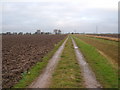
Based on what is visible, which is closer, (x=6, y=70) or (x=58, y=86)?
(x=58, y=86)

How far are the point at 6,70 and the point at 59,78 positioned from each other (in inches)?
187

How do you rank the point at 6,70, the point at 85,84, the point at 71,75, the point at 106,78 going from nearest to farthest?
the point at 85,84 < the point at 106,78 < the point at 71,75 < the point at 6,70

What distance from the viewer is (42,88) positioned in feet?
31.6

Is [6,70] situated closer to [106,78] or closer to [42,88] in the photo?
[42,88]

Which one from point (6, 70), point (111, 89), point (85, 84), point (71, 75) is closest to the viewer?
point (111, 89)

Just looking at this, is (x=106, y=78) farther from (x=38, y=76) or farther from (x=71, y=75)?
(x=38, y=76)

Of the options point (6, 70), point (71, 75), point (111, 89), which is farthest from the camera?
point (6, 70)

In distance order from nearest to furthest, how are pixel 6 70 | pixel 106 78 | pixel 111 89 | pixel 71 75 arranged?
pixel 111 89
pixel 106 78
pixel 71 75
pixel 6 70

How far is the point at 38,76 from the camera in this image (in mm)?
12258

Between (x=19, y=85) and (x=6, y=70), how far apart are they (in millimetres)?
4429

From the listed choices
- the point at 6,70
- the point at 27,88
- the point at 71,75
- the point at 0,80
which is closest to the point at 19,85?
the point at 27,88

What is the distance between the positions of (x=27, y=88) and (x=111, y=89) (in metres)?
3.92

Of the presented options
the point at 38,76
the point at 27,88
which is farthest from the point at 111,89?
the point at 38,76

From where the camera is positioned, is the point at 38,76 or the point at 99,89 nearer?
the point at 99,89
